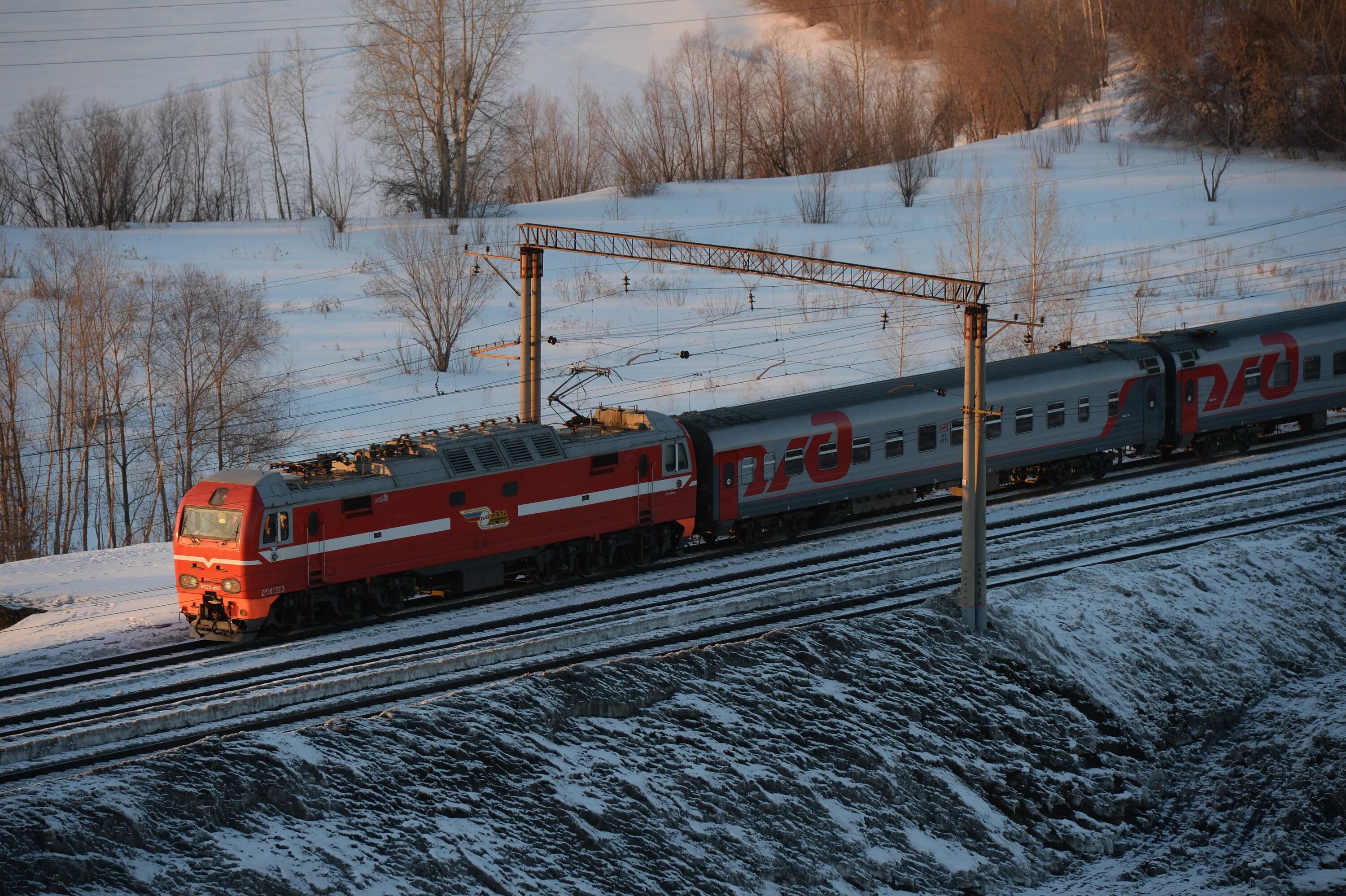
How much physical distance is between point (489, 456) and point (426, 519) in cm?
203

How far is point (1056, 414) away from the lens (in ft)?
119

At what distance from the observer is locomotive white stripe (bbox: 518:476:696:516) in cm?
2875

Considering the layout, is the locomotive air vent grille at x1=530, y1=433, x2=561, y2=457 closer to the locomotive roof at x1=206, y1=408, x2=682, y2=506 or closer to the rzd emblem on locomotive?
the locomotive roof at x1=206, y1=408, x2=682, y2=506

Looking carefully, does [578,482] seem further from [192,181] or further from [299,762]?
[192,181]

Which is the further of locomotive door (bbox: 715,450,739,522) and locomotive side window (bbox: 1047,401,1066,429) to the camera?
locomotive side window (bbox: 1047,401,1066,429)

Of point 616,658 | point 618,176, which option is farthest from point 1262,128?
point 616,658

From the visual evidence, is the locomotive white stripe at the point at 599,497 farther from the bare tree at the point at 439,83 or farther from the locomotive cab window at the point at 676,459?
the bare tree at the point at 439,83

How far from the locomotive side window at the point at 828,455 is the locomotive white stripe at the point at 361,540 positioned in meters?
10.1

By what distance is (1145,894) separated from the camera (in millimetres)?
19734

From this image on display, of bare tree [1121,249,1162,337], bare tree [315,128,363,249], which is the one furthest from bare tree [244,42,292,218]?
bare tree [1121,249,1162,337]

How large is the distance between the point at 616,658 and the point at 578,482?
6.77 metres

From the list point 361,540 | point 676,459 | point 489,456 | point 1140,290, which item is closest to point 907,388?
point 676,459

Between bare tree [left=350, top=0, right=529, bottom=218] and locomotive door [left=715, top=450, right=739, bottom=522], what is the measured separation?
42.8 meters

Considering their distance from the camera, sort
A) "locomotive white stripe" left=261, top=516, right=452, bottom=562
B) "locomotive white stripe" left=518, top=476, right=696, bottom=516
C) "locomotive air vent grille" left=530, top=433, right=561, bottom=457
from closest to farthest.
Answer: "locomotive white stripe" left=261, top=516, right=452, bottom=562 → "locomotive white stripe" left=518, top=476, right=696, bottom=516 → "locomotive air vent grille" left=530, top=433, right=561, bottom=457
